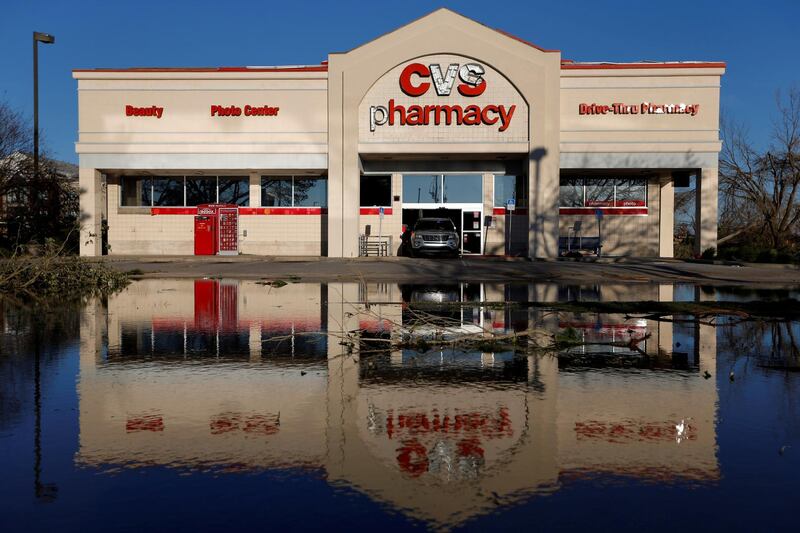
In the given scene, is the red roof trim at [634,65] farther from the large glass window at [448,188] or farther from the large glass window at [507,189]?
the large glass window at [448,188]

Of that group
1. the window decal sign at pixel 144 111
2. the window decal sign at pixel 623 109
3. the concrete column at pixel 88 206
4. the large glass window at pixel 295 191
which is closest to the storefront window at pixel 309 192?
the large glass window at pixel 295 191

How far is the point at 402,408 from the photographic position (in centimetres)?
546

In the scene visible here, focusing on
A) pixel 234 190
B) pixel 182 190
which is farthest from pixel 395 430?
pixel 182 190

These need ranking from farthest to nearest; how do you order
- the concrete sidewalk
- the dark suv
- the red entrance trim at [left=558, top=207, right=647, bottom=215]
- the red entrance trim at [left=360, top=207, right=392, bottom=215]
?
1. the red entrance trim at [left=558, top=207, right=647, bottom=215]
2. the red entrance trim at [left=360, top=207, right=392, bottom=215]
3. the dark suv
4. the concrete sidewalk

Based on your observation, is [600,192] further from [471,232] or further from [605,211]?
[471,232]

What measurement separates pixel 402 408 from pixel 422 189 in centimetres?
A: 3287

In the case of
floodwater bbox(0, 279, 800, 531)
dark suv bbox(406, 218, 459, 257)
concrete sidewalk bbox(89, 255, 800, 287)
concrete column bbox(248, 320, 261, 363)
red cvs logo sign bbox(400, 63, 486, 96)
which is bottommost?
floodwater bbox(0, 279, 800, 531)

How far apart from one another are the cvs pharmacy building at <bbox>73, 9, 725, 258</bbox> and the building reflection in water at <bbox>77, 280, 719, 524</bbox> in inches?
1003

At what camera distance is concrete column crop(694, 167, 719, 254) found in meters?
35.0

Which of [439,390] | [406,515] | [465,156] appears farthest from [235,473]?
[465,156]

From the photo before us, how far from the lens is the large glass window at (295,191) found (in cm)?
3784

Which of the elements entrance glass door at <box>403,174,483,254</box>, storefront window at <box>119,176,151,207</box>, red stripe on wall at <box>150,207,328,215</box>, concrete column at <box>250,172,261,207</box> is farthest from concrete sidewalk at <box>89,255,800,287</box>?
storefront window at <box>119,176,151,207</box>

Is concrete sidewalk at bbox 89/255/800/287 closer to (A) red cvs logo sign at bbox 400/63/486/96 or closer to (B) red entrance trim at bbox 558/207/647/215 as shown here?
(B) red entrance trim at bbox 558/207/647/215

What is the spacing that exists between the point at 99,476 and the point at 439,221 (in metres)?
30.4
